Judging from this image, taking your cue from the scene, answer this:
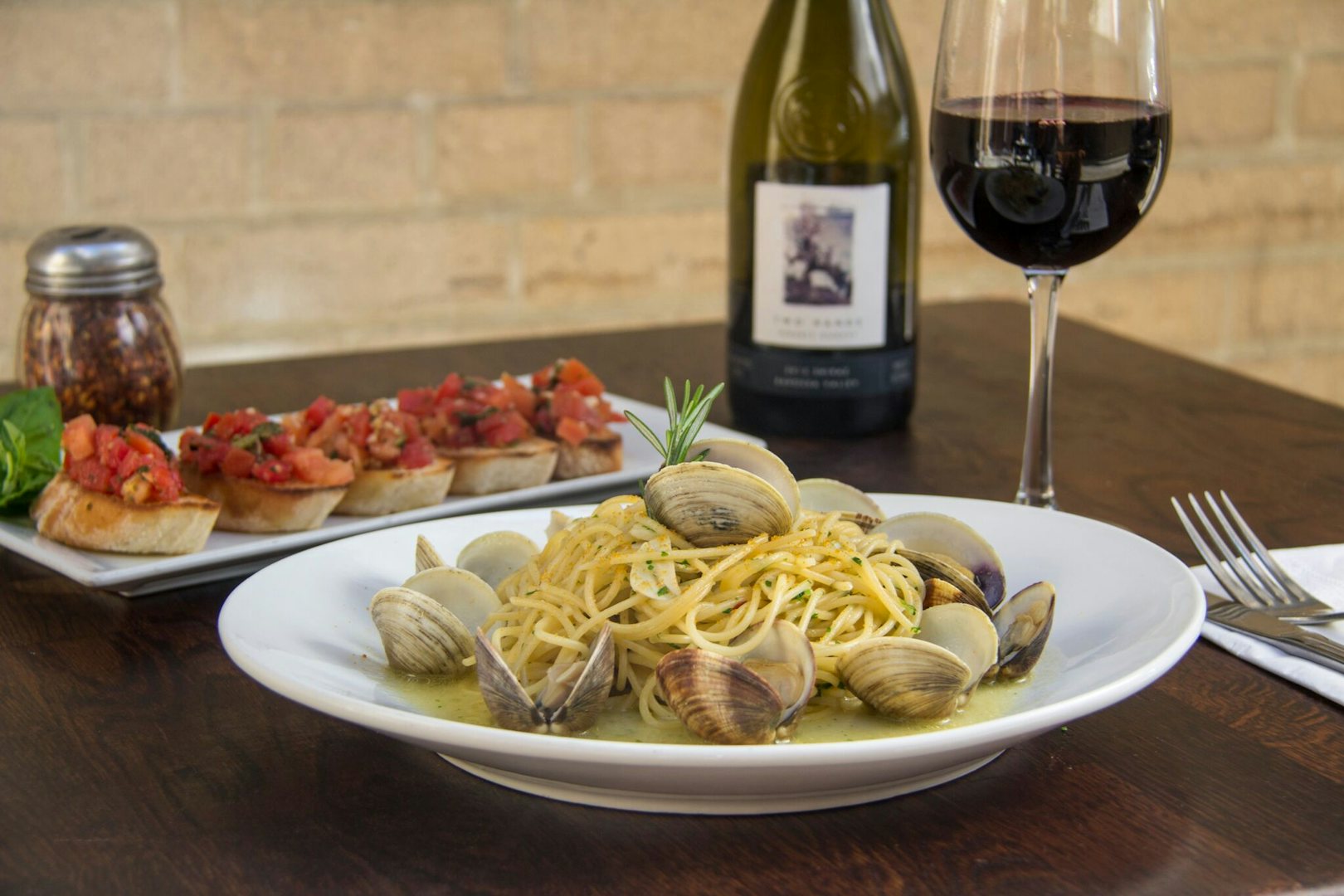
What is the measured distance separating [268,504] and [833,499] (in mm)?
489

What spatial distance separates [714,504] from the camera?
34.2 inches

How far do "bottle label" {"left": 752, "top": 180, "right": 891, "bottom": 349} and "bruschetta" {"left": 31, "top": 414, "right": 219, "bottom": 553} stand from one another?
0.65 meters

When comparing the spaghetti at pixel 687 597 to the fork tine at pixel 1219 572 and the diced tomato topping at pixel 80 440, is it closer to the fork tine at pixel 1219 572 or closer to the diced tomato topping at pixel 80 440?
the fork tine at pixel 1219 572

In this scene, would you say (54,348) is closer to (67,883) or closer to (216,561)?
(216,561)

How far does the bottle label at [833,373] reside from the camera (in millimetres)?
1623

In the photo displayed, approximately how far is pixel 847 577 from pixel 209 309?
2156mm

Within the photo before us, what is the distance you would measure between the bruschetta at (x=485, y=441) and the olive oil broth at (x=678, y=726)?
557mm

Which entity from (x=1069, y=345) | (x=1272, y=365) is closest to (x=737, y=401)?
(x=1069, y=345)

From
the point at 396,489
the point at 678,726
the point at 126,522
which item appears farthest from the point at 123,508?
the point at 678,726

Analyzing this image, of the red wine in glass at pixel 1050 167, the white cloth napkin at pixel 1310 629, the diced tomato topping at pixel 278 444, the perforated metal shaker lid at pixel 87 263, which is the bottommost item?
the white cloth napkin at pixel 1310 629

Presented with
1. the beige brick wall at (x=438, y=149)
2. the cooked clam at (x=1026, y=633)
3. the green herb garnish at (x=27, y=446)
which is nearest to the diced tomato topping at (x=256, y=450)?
the green herb garnish at (x=27, y=446)

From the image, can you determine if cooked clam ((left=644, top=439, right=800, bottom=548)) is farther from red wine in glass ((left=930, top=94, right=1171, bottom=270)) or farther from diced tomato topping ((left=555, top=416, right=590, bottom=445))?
diced tomato topping ((left=555, top=416, right=590, bottom=445))

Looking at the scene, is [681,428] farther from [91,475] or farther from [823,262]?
[823,262]

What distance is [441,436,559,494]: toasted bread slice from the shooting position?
4.68 ft
